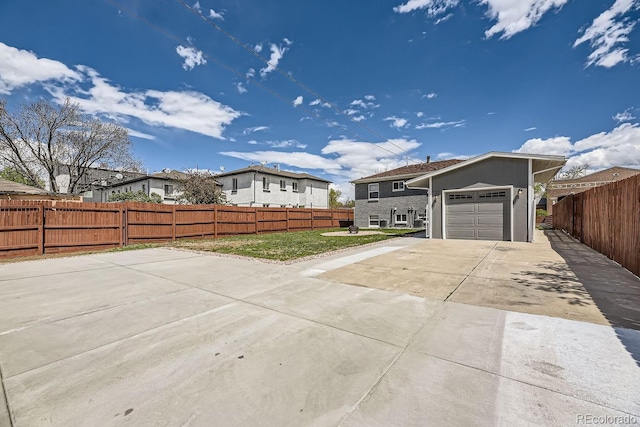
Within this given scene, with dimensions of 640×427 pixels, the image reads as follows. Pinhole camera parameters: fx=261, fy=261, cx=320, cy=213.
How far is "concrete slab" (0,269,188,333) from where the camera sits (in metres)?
3.60

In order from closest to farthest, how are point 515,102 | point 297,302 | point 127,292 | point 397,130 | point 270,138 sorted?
point 297,302, point 127,292, point 515,102, point 397,130, point 270,138

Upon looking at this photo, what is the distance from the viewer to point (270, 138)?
89.1 ft

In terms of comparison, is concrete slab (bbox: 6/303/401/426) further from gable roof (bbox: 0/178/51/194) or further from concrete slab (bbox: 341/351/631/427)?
gable roof (bbox: 0/178/51/194)

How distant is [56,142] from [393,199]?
3074 centimetres

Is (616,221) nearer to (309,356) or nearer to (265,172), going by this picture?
(309,356)

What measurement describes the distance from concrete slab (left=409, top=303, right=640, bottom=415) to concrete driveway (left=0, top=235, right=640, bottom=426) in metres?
0.01

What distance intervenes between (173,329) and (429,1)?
12842 millimetres

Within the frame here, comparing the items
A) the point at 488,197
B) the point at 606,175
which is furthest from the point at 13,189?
the point at 606,175

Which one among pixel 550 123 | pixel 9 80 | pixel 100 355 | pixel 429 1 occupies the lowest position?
pixel 100 355

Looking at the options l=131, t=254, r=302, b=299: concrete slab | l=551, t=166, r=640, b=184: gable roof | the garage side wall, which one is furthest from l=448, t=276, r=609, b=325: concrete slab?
l=551, t=166, r=640, b=184: gable roof

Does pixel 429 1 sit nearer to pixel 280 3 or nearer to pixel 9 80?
pixel 280 3

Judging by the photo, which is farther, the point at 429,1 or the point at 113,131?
the point at 113,131

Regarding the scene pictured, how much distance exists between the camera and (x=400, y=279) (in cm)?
530

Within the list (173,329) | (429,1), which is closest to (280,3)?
(429,1)
